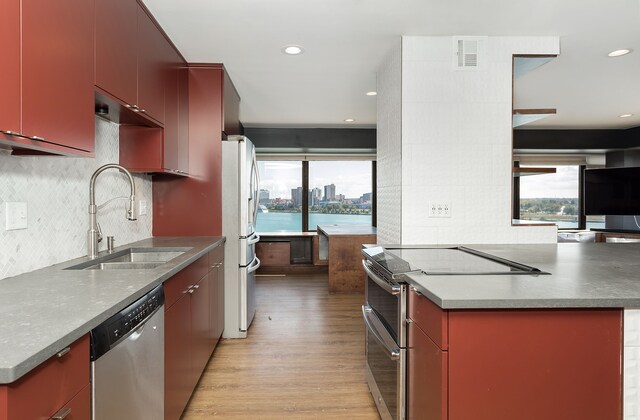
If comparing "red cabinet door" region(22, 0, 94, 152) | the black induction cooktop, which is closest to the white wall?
the black induction cooktop

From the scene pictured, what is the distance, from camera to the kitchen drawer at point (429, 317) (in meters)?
1.25

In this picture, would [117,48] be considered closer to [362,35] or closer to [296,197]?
[362,35]

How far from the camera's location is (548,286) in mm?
1372

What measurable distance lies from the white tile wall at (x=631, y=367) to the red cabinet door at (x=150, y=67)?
2.43m

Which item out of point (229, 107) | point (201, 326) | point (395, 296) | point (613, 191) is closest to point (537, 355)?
point (395, 296)

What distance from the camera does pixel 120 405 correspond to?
4.02 ft

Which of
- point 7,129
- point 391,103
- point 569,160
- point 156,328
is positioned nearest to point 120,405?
point 156,328

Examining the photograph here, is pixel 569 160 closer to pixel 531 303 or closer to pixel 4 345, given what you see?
pixel 531 303

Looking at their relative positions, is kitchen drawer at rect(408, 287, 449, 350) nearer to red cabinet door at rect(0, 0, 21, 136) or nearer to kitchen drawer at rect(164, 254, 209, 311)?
kitchen drawer at rect(164, 254, 209, 311)

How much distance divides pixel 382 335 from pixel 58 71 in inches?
68.1

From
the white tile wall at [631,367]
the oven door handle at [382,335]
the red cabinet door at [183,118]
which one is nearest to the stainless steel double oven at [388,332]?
the oven door handle at [382,335]

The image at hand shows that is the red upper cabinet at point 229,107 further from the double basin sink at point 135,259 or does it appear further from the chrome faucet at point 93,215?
the chrome faucet at point 93,215

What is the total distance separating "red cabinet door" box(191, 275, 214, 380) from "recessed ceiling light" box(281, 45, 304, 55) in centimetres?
177

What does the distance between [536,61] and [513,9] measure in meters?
0.66
